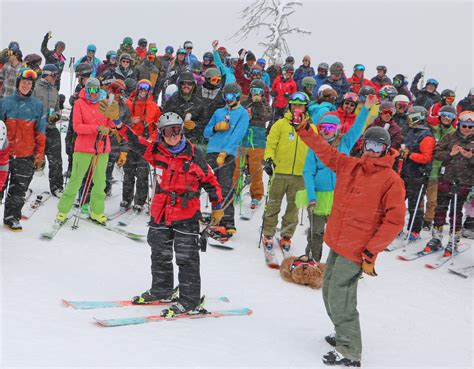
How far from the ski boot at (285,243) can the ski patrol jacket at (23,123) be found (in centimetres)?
414

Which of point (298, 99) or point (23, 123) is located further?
point (23, 123)

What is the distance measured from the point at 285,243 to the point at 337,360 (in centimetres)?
380

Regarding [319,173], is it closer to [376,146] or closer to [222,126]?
[222,126]

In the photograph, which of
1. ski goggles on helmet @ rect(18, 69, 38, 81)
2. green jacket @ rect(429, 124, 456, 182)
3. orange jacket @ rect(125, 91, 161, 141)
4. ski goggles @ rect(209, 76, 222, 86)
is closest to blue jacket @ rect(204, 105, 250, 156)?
ski goggles @ rect(209, 76, 222, 86)

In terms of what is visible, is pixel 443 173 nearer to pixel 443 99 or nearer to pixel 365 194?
pixel 443 99

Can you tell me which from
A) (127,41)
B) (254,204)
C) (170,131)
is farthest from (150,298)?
(127,41)

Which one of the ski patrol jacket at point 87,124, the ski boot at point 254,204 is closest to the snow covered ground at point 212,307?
the ski patrol jacket at point 87,124

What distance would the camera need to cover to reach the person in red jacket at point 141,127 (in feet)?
32.0

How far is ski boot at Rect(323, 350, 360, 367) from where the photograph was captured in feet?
16.9

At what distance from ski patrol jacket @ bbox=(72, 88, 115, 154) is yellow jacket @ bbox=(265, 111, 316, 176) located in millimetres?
2756

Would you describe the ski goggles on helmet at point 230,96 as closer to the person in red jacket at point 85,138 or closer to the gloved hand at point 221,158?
the gloved hand at point 221,158

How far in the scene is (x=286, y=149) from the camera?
8500 millimetres

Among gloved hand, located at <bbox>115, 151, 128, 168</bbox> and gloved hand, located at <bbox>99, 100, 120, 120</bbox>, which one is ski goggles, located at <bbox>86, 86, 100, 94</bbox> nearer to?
gloved hand, located at <bbox>115, 151, 128, 168</bbox>

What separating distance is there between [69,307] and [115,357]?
1366mm
